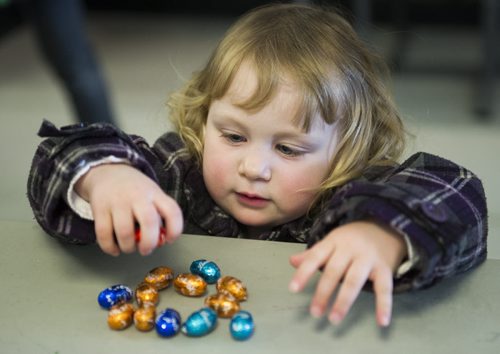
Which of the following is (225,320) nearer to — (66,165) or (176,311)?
(176,311)

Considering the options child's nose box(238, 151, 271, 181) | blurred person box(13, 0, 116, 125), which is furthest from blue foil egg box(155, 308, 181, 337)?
blurred person box(13, 0, 116, 125)

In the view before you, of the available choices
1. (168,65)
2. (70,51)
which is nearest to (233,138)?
(70,51)

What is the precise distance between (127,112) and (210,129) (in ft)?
7.05

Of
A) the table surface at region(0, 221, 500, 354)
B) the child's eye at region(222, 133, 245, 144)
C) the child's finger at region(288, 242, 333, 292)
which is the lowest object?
the table surface at region(0, 221, 500, 354)

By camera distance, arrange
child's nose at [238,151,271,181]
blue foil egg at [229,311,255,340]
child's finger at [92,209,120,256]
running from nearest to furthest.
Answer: blue foil egg at [229,311,255,340]
child's finger at [92,209,120,256]
child's nose at [238,151,271,181]

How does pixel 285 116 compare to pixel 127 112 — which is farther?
pixel 127 112

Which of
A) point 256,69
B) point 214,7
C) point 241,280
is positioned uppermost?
point 256,69

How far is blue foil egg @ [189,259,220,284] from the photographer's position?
82 cm

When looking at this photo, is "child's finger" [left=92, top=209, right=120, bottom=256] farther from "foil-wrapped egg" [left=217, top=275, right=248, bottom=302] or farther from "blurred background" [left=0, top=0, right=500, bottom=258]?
"blurred background" [left=0, top=0, right=500, bottom=258]

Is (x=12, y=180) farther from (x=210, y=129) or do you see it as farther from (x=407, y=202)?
(x=407, y=202)

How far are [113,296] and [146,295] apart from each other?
0.11 feet

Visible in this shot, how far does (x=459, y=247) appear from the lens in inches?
32.9

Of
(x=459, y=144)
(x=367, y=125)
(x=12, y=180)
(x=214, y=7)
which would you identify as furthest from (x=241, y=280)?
(x=214, y=7)

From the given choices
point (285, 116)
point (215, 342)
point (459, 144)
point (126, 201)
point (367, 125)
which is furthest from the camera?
point (459, 144)
